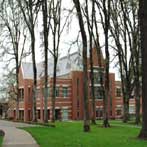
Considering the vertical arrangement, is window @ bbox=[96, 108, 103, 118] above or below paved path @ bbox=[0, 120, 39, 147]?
above

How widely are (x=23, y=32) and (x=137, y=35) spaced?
16.0 m

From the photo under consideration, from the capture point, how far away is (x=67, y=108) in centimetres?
8594

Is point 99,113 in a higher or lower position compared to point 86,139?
higher

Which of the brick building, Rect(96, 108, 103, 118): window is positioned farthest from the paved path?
Rect(96, 108, 103, 118): window

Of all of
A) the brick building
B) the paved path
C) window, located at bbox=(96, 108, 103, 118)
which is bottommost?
the paved path

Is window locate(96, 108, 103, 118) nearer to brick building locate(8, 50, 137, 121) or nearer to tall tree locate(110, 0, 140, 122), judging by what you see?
brick building locate(8, 50, 137, 121)

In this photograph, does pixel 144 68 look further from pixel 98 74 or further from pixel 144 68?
pixel 98 74

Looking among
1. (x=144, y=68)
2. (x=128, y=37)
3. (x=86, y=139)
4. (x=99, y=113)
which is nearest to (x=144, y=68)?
(x=144, y=68)

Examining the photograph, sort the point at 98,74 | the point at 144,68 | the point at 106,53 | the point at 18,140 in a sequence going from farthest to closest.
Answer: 1. the point at 98,74
2. the point at 106,53
3. the point at 144,68
4. the point at 18,140

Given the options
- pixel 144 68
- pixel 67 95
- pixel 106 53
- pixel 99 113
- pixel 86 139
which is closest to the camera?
pixel 86 139

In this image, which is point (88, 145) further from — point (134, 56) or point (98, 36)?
point (134, 56)

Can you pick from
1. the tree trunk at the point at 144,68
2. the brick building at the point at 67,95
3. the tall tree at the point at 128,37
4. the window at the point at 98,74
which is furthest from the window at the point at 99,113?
the tree trunk at the point at 144,68

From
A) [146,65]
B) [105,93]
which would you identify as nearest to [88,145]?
[146,65]

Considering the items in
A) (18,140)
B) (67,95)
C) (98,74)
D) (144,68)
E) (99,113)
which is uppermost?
(98,74)
